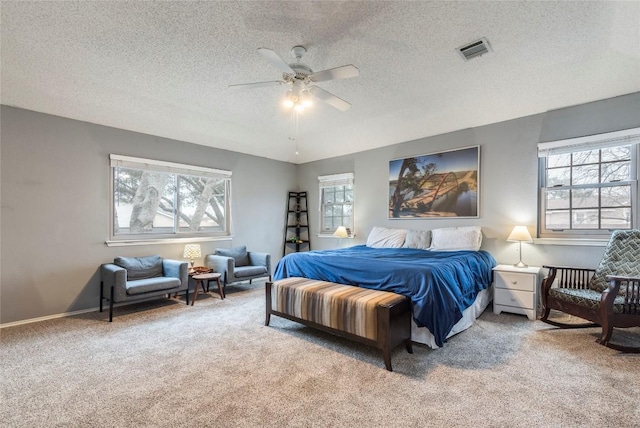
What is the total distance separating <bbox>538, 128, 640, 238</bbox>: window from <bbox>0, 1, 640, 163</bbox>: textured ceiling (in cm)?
59

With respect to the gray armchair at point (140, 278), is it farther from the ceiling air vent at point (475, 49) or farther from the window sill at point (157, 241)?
the ceiling air vent at point (475, 49)

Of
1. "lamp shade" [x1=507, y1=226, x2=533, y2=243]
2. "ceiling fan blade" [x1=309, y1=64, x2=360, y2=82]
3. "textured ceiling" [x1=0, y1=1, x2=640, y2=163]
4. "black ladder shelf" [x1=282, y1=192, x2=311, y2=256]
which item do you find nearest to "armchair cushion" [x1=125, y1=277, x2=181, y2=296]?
"textured ceiling" [x1=0, y1=1, x2=640, y2=163]

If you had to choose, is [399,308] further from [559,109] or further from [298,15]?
[559,109]

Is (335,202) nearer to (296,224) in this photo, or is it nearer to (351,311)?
(296,224)

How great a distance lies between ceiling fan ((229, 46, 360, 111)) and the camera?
247cm

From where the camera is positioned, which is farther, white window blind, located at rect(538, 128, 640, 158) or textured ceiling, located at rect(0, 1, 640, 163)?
white window blind, located at rect(538, 128, 640, 158)

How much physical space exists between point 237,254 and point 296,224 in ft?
5.99

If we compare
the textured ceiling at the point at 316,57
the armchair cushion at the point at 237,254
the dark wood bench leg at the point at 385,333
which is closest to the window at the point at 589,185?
the textured ceiling at the point at 316,57

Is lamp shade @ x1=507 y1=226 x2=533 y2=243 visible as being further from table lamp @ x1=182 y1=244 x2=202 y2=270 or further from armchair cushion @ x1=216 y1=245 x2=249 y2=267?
table lamp @ x1=182 y1=244 x2=202 y2=270

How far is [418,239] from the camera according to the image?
186 inches

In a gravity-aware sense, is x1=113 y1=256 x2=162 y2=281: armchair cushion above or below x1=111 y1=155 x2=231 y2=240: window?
below

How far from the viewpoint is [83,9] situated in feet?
7.77

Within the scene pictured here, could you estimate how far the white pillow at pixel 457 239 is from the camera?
426 cm

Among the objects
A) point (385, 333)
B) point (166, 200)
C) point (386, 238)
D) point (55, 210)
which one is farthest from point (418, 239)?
point (55, 210)
